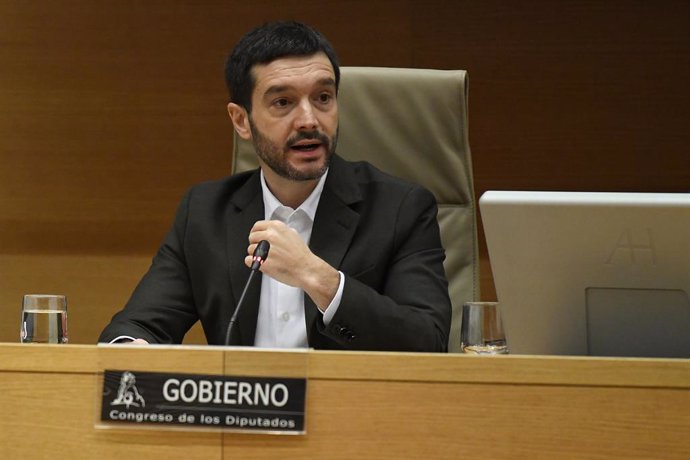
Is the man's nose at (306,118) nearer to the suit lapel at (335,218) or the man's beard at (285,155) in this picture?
the man's beard at (285,155)

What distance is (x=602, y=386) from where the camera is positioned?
1100 millimetres

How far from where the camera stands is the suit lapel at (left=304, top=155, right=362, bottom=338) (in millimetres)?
2012

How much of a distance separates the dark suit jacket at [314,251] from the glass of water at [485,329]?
0.97 ft

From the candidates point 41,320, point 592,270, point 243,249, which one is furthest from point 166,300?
point 592,270

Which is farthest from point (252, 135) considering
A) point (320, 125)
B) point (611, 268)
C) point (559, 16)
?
point (559, 16)

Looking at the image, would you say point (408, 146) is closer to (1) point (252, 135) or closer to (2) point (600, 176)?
(1) point (252, 135)

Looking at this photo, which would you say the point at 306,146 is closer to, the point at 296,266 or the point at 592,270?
the point at 296,266

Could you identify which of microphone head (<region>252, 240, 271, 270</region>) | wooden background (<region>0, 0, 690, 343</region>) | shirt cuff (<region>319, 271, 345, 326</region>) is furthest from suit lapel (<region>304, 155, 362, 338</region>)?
wooden background (<region>0, 0, 690, 343</region>)

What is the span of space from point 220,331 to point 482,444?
3.42 ft

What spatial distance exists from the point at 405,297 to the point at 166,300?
491 mm

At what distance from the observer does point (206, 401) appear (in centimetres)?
111

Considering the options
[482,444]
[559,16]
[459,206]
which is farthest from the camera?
[559,16]

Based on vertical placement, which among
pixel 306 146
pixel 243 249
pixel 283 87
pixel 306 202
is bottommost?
pixel 243 249

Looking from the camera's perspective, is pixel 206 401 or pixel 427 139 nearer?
pixel 206 401
